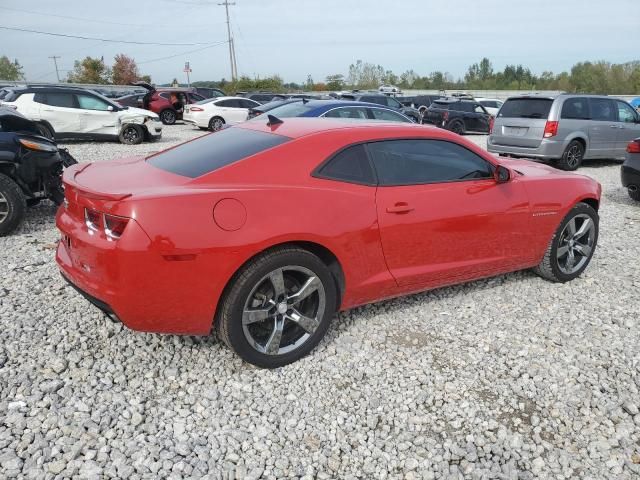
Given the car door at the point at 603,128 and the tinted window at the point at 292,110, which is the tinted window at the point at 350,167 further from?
the car door at the point at 603,128

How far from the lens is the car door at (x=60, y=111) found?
12865 millimetres

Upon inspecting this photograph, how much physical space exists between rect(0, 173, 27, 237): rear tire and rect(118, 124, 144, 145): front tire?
29.1 ft

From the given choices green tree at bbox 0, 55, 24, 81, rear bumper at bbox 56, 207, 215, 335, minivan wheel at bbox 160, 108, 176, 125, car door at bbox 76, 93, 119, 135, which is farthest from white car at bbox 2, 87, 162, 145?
green tree at bbox 0, 55, 24, 81

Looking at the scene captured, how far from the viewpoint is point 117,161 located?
3797 mm

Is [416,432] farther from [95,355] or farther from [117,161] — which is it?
[117,161]

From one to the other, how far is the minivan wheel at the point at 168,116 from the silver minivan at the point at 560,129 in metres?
14.5

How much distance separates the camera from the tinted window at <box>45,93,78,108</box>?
12891 mm

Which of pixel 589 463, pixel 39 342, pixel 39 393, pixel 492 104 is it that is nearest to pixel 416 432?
pixel 589 463

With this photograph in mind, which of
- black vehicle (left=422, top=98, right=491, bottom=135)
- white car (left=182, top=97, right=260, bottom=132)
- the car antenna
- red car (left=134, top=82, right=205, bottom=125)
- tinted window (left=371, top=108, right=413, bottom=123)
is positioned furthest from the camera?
red car (left=134, top=82, right=205, bottom=125)

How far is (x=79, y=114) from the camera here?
13.1 m

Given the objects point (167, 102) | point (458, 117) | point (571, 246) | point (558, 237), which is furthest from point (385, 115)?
point (167, 102)

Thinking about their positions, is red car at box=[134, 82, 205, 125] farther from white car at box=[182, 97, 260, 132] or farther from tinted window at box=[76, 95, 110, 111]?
tinted window at box=[76, 95, 110, 111]

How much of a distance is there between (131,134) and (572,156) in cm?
1112

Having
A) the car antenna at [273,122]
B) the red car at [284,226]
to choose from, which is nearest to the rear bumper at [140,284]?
the red car at [284,226]
